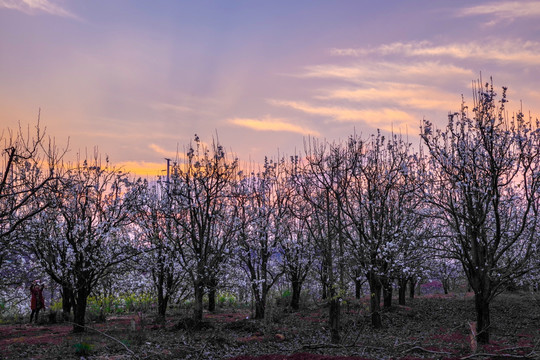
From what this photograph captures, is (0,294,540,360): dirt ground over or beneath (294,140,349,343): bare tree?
beneath

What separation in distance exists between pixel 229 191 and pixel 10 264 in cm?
1308

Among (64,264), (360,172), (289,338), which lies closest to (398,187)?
(360,172)

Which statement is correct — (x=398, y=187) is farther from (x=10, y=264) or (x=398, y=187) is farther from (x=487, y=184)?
(x=10, y=264)

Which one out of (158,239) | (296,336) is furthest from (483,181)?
(158,239)

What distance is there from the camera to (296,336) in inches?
818

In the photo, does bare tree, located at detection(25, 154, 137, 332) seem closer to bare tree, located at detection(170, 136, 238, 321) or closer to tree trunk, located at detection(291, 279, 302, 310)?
→ bare tree, located at detection(170, 136, 238, 321)

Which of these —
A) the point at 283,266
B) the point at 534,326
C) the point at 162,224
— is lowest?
the point at 534,326

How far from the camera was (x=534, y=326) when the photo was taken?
23.3 m

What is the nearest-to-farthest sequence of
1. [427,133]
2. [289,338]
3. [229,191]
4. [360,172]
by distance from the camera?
[427,133] → [289,338] → [360,172] → [229,191]

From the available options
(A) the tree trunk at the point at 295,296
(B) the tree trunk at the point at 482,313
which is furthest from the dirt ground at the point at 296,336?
(A) the tree trunk at the point at 295,296

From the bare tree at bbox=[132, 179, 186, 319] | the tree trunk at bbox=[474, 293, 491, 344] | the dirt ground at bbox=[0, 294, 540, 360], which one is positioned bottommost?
the dirt ground at bbox=[0, 294, 540, 360]

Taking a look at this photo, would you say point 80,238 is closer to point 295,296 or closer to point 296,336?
point 296,336

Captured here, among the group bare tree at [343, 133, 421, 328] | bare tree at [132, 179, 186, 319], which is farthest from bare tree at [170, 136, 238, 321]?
bare tree at [343, 133, 421, 328]

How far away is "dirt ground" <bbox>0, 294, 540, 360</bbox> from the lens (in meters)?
15.1
